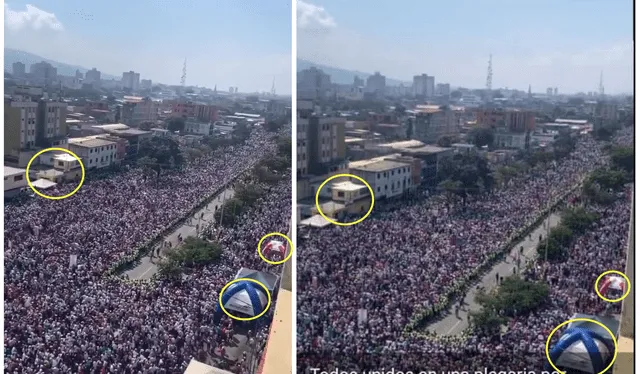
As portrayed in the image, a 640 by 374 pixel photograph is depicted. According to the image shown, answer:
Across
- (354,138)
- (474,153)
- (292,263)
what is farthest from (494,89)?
(292,263)

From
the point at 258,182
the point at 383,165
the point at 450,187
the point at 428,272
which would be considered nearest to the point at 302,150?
the point at 258,182

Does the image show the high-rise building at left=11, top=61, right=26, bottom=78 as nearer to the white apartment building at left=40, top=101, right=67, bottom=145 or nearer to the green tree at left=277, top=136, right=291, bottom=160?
the white apartment building at left=40, top=101, right=67, bottom=145

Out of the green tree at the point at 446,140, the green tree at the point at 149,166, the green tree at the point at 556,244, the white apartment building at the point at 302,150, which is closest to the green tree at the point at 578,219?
the green tree at the point at 556,244

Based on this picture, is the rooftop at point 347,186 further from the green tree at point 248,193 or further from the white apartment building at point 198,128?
the white apartment building at point 198,128

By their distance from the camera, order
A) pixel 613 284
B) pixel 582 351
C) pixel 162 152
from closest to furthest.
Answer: pixel 582 351 < pixel 613 284 < pixel 162 152

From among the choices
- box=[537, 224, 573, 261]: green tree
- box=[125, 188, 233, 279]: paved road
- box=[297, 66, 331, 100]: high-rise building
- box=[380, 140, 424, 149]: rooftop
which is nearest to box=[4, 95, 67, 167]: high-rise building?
box=[125, 188, 233, 279]: paved road

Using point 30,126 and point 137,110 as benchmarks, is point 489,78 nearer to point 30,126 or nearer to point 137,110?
point 137,110
